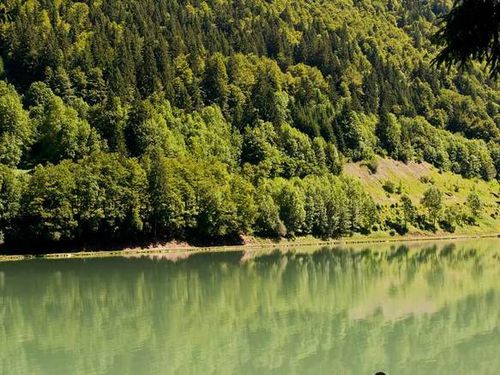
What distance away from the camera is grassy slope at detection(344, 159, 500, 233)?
170 metres

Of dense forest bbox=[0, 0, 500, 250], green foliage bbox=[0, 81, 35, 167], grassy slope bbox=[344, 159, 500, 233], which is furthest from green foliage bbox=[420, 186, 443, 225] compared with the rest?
green foliage bbox=[0, 81, 35, 167]

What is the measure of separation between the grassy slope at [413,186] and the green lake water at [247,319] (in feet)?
278

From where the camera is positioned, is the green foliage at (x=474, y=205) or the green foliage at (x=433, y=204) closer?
the green foliage at (x=433, y=204)

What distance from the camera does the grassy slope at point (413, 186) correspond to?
557 ft

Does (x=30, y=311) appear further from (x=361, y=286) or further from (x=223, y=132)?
(x=223, y=132)

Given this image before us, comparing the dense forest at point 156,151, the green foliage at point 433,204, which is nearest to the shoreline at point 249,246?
the dense forest at point 156,151

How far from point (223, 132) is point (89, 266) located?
286 ft

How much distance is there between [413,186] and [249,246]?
3033 inches

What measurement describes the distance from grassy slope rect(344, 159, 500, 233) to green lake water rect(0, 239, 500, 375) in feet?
278

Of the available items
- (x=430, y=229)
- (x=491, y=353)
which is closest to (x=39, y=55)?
(x=430, y=229)

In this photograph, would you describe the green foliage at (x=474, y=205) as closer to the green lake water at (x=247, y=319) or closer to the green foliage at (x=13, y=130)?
the green lake water at (x=247, y=319)

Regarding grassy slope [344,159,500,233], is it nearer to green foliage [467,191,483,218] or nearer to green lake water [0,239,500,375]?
green foliage [467,191,483,218]

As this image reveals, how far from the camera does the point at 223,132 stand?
166 metres

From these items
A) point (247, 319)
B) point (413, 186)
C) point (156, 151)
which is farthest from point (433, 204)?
point (247, 319)
